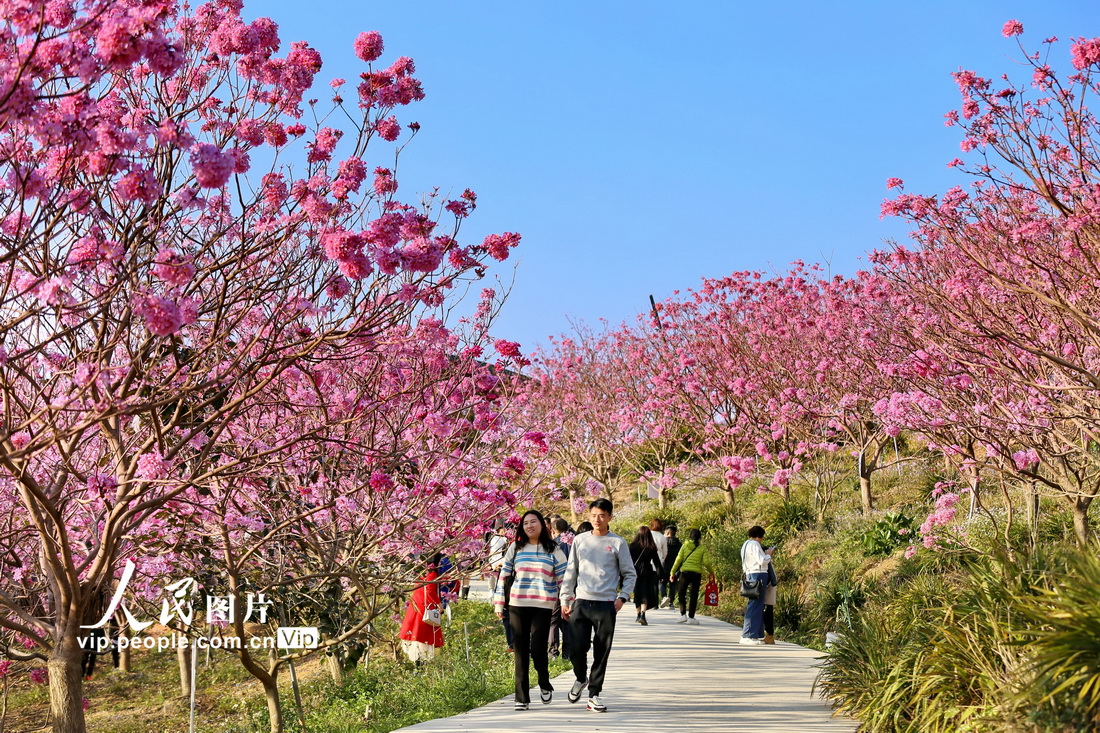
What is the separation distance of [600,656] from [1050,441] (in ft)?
19.3

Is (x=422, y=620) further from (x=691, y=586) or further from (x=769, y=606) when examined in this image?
(x=691, y=586)

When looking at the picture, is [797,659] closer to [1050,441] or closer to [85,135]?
[1050,441]

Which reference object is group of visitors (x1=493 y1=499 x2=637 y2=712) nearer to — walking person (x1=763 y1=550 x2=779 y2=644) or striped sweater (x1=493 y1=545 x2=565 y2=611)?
striped sweater (x1=493 y1=545 x2=565 y2=611)

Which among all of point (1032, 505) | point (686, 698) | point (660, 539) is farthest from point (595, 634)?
point (660, 539)

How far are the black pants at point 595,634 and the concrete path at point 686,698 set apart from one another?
0.29 metres

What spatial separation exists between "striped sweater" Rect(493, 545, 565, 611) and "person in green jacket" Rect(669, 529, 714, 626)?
25.8ft

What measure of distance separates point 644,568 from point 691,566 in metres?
1.18

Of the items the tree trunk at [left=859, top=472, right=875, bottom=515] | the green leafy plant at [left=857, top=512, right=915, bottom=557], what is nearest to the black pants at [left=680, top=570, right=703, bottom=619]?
the green leafy plant at [left=857, top=512, right=915, bottom=557]

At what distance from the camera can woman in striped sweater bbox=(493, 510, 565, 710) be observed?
8.75 metres

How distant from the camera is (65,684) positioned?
21.6 feet

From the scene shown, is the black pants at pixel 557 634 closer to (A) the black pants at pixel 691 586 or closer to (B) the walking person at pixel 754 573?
(B) the walking person at pixel 754 573

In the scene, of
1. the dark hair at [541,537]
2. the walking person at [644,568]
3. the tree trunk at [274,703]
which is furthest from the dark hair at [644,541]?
the dark hair at [541,537]

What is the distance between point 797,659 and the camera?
1287 centimetres

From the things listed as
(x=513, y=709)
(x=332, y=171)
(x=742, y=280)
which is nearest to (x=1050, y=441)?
(x=513, y=709)
